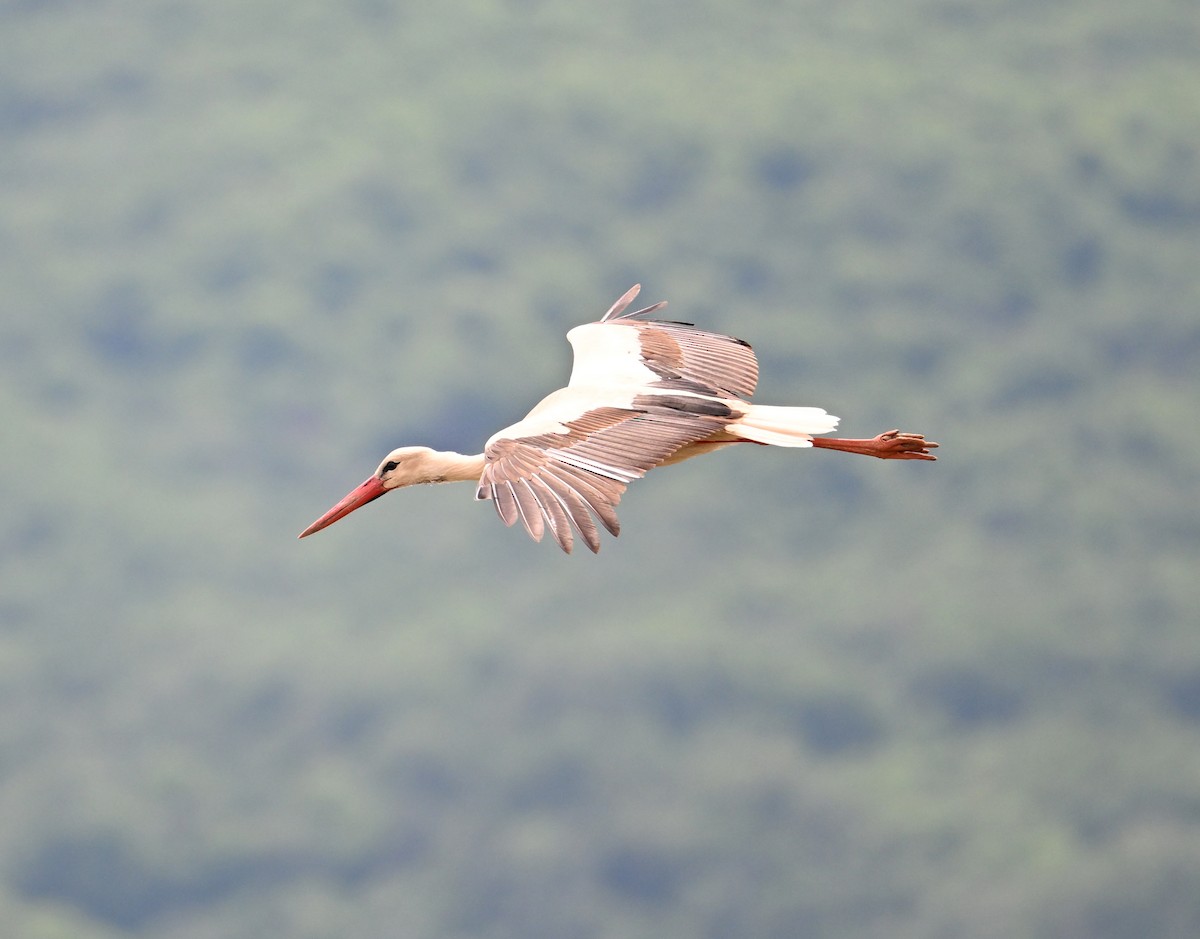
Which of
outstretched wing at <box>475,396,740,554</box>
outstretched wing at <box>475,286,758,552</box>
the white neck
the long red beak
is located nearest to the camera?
outstretched wing at <box>475,396,740,554</box>

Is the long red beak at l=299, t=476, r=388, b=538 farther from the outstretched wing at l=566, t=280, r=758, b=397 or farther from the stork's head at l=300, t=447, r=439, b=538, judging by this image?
the outstretched wing at l=566, t=280, r=758, b=397

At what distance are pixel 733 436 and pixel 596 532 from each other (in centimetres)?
260

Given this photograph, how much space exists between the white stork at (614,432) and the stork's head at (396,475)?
10 millimetres

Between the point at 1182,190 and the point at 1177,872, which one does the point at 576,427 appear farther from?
the point at 1182,190

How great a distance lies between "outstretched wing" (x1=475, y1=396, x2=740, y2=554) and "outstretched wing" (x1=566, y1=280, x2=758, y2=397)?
1.88 ft

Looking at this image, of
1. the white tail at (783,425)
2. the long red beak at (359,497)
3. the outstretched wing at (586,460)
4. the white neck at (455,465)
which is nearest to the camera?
the outstretched wing at (586,460)

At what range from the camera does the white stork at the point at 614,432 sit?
37.6 ft

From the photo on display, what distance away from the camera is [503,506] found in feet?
37.2

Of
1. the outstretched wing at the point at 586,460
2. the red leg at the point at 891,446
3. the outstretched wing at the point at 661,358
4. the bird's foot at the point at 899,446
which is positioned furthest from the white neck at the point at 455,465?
the bird's foot at the point at 899,446

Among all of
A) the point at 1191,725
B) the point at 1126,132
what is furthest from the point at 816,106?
the point at 1191,725

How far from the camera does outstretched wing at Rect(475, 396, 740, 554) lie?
Answer: 1122cm

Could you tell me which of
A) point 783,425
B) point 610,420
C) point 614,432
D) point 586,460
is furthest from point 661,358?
point 586,460

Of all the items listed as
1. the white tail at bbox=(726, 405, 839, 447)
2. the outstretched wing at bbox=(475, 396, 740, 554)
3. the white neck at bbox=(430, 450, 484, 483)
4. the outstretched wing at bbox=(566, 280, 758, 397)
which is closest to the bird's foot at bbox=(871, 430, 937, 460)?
the white tail at bbox=(726, 405, 839, 447)

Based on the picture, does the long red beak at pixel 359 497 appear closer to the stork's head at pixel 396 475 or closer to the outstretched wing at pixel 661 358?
the stork's head at pixel 396 475
